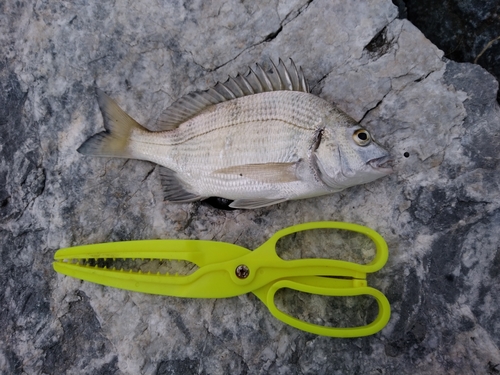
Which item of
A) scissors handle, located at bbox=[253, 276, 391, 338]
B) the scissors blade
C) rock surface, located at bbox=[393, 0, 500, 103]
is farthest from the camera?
rock surface, located at bbox=[393, 0, 500, 103]

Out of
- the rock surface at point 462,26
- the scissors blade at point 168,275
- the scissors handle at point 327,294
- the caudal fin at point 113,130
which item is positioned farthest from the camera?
the rock surface at point 462,26

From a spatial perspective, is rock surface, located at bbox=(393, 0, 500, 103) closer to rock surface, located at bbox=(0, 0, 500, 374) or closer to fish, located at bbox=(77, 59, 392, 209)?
rock surface, located at bbox=(0, 0, 500, 374)

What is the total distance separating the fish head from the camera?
5.58ft

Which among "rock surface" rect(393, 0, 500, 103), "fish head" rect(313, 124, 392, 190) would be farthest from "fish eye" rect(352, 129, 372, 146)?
"rock surface" rect(393, 0, 500, 103)

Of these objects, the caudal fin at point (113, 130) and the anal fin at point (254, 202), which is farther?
the caudal fin at point (113, 130)

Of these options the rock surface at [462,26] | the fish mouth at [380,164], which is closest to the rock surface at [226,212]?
the fish mouth at [380,164]

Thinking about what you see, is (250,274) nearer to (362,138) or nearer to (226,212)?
(226,212)

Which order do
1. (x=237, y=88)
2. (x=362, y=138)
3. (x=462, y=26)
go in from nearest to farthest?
(x=362, y=138) → (x=237, y=88) → (x=462, y=26)

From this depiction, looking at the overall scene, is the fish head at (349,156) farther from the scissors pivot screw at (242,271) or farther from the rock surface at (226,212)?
the scissors pivot screw at (242,271)

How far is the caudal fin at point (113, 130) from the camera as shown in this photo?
1.95 meters

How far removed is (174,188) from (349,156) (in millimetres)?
774

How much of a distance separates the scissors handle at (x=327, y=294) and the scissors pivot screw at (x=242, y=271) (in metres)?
0.10

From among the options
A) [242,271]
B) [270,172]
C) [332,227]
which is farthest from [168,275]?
[332,227]

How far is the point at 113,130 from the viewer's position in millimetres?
1950
